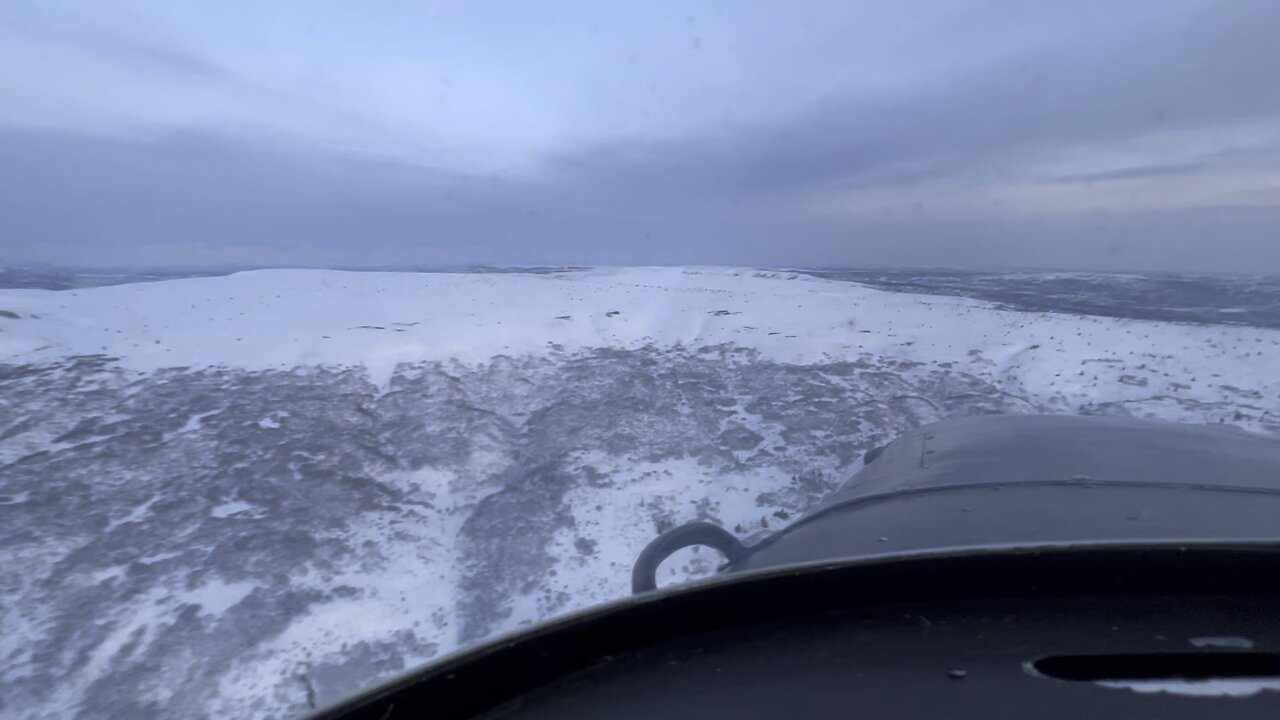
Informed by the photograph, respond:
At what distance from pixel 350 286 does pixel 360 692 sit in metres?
22.3

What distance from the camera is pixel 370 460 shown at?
8.53 meters

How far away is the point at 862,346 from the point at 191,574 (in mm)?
11408

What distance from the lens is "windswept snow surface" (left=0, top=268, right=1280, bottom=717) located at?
17.5 feet

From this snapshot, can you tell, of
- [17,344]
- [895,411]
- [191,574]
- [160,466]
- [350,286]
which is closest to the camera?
[191,574]

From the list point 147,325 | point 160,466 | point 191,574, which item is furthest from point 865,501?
point 147,325

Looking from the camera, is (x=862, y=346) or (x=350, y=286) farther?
(x=350, y=286)

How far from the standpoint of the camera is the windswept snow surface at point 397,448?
5.35m

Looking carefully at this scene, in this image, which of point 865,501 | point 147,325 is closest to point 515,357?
point 147,325

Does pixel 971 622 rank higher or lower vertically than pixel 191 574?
higher

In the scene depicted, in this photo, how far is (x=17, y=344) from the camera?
37.1 feet

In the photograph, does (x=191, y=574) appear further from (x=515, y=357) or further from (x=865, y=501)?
(x=515, y=357)

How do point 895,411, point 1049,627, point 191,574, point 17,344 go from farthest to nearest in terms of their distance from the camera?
point 17,344, point 895,411, point 191,574, point 1049,627

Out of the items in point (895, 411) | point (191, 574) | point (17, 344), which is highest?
point (17, 344)

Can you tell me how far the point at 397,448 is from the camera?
894 cm
